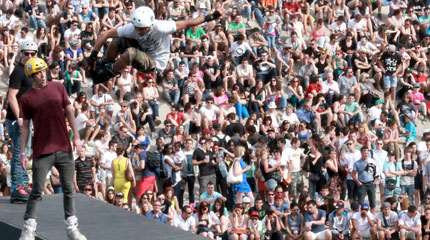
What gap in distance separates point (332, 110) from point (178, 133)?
3.55 meters

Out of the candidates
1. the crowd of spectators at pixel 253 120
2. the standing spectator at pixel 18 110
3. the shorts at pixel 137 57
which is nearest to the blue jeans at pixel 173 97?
the crowd of spectators at pixel 253 120

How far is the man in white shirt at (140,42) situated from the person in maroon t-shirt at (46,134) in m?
2.03

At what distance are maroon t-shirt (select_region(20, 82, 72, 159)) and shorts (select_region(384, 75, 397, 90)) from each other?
13716 mm

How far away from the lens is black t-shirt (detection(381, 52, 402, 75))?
Result: 25.7 meters

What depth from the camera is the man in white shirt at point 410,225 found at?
2014cm

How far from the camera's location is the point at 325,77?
24.5 m

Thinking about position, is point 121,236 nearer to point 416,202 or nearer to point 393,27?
point 416,202

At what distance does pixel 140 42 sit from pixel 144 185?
5.70m

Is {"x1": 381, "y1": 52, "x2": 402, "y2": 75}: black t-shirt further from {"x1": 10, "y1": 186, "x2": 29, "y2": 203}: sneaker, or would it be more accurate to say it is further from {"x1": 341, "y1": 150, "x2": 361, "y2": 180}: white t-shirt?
{"x1": 10, "y1": 186, "x2": 29, "y2": 203}: sneaker

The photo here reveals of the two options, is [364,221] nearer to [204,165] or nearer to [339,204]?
[339,204]

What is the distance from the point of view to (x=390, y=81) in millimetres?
25438

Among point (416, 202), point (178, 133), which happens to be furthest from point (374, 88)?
point (178, 133)

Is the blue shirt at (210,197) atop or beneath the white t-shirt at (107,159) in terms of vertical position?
beneath

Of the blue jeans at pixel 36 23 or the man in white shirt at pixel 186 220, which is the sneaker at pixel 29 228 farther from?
the blue jeans at pixel 36 23
